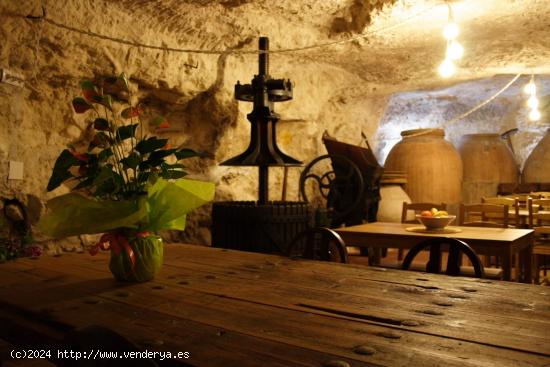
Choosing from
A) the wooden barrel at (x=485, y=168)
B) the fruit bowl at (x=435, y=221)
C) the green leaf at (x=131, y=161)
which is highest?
the wooden barrel at (x=485, y=168)

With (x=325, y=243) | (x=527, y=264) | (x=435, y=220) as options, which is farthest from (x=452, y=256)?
(x=527, y=264)

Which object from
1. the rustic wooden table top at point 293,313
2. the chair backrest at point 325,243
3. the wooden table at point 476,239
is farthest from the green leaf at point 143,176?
the wooden table at point 476,239

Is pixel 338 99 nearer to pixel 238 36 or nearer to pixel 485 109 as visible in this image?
pixel 238 36

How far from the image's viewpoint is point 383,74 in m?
6.35

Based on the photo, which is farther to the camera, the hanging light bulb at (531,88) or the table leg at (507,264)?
the hanging light bulb at (531,88)

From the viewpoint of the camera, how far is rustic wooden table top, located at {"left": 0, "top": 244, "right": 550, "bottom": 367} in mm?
905

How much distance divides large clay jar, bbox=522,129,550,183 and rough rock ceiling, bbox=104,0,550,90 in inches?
63.0

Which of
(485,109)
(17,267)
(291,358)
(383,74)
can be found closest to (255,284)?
(291,358)

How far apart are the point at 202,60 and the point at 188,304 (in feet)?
11.2

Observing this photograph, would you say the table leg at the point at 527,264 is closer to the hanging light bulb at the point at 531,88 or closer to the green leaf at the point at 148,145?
the green leaf at the point at 148,145

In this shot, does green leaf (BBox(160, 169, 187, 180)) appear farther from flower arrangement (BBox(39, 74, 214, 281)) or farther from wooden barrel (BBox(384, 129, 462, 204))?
wooden barrel (BBox(384, 129, 462, 204))

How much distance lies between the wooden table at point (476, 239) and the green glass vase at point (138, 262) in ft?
6.61

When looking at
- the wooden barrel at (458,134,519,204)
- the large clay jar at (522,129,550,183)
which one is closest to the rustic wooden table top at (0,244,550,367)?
the wooden barrel at (458,134,519,204)

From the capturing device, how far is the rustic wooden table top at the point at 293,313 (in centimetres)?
91
